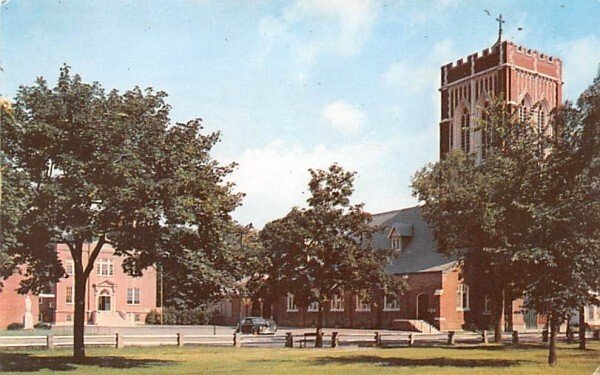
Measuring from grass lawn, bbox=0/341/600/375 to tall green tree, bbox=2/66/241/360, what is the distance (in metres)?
2.64

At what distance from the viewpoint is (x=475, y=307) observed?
171ft

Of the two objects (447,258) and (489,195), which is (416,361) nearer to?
(489,195)

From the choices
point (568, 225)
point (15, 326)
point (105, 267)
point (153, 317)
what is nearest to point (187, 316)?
point (153, 317)

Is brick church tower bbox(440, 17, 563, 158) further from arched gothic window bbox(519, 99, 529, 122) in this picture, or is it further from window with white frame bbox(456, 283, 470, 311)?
window with white frame bbox(456, 283, 470, 311)

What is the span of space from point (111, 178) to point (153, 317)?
119ft

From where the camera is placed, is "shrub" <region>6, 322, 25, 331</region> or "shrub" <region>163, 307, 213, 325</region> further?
"shrub" <region>163, 307, 213, 325</region>

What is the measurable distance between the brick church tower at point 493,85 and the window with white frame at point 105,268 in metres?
27.8

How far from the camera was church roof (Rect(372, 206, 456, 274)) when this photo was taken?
2084 inches

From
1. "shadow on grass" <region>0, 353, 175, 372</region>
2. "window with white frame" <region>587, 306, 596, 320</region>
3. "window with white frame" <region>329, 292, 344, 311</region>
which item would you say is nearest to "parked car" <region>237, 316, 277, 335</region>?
"window with white frame" <region>329, 292, 344, 311</region>

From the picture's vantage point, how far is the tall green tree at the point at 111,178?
20.5 meters

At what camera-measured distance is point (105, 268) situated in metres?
49.0

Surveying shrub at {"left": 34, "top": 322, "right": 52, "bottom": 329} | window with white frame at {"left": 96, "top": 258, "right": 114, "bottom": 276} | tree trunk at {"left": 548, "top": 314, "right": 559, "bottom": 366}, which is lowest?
shrub at {"left": 34, "top": 322, "right": 52, "bottom": 329}

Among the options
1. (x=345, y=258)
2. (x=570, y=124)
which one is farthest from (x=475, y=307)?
(x=570, y=124)

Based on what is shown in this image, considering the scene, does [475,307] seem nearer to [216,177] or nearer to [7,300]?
[7,300]
